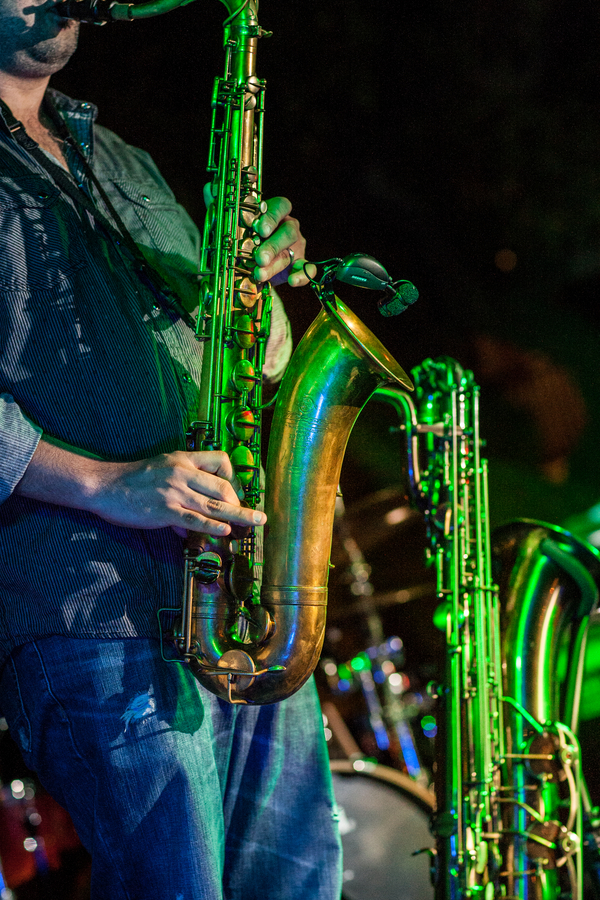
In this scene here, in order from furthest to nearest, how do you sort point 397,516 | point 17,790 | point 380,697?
point 380,697 < point 397,516 < point 17,790

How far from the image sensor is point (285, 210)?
194 cm

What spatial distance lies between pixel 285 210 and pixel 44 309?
0.63 metres

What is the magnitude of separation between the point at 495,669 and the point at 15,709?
61.7 inches

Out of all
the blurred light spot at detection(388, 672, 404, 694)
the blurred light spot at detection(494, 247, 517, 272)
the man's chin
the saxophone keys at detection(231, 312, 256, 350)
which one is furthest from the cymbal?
the man's chin

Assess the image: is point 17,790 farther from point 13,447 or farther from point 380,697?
point 13,447

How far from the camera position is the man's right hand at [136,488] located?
4.87 ft

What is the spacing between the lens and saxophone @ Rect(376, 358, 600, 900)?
2391 millimetres

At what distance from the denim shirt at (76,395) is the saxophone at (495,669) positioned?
970 millimetres

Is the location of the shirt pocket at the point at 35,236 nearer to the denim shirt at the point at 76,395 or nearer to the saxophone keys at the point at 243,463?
the denim shirt at the point at 76,395

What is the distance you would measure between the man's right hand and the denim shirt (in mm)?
47

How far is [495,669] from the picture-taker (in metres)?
2.60

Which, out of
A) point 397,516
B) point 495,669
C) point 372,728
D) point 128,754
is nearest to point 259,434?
point 128,754

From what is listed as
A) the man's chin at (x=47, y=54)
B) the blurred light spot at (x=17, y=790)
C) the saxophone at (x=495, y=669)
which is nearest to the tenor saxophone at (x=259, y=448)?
the man's chin at (x=47, y=54)

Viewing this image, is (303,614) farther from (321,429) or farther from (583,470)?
(583,470)
